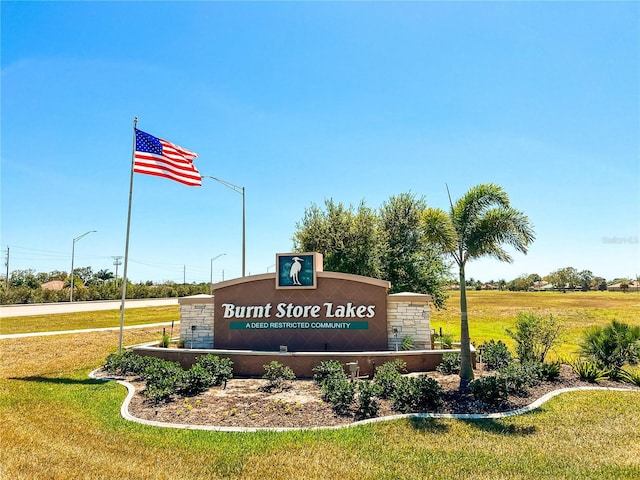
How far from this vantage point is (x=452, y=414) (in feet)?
34.3

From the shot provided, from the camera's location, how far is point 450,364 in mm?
14945

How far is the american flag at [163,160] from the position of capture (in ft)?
56.2

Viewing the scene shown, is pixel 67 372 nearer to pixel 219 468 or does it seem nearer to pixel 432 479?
pixel 219 468

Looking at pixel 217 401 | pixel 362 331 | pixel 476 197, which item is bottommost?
pixel 217 401

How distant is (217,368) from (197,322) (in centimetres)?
534

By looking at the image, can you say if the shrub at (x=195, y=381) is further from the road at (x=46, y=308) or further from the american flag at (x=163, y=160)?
the road at (x=46, y=308)

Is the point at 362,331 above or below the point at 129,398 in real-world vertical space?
above

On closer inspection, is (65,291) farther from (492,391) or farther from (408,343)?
(492,391)

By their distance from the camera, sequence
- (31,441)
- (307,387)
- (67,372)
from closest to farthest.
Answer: (31,441), (307,387), (67,372)

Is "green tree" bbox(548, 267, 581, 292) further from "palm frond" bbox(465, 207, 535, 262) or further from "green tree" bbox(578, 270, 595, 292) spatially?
"palm frond" bbox(465, 207, 535, 262)

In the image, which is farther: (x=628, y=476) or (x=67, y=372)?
(x=67, y=372)

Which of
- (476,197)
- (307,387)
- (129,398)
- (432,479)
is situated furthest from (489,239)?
(129,398)

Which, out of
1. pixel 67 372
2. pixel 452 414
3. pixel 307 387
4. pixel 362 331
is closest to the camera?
pixel 452 414

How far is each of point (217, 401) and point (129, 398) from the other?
2.76 m
